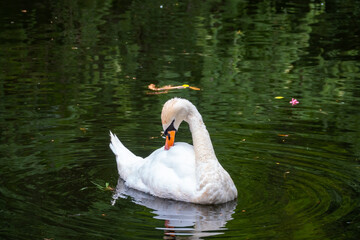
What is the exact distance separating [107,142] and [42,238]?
3172 millimetres

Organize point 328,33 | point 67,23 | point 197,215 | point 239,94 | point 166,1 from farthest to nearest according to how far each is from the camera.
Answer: point 166,1
point 67,23
point 328,33
point 239,94
point 197,215

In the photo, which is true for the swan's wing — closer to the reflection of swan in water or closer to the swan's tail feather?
the swan's tail feather

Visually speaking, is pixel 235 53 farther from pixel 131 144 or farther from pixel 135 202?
pixel 135 202

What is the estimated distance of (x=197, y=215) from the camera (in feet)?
23.0

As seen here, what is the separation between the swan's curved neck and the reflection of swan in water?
502 mm

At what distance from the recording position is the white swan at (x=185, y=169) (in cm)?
730

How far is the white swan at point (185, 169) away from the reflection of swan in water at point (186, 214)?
0.09 meters

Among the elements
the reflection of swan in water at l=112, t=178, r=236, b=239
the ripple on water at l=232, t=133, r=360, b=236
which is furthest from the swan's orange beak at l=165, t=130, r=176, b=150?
the ripple on water at l=232, t=133, r=360, b=236

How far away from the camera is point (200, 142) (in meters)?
7.53

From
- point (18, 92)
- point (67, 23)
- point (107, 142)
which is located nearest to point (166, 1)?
point (67, 23)

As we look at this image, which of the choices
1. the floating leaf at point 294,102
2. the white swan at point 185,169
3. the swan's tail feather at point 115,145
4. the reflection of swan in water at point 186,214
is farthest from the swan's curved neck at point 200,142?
the floating leaf at point 294,102

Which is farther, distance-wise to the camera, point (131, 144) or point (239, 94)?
point (239, 94)

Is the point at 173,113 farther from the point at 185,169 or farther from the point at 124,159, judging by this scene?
the point at 124,159

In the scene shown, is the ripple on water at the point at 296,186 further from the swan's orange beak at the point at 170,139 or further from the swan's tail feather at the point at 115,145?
the swan's tail feather at the point at 115,145
